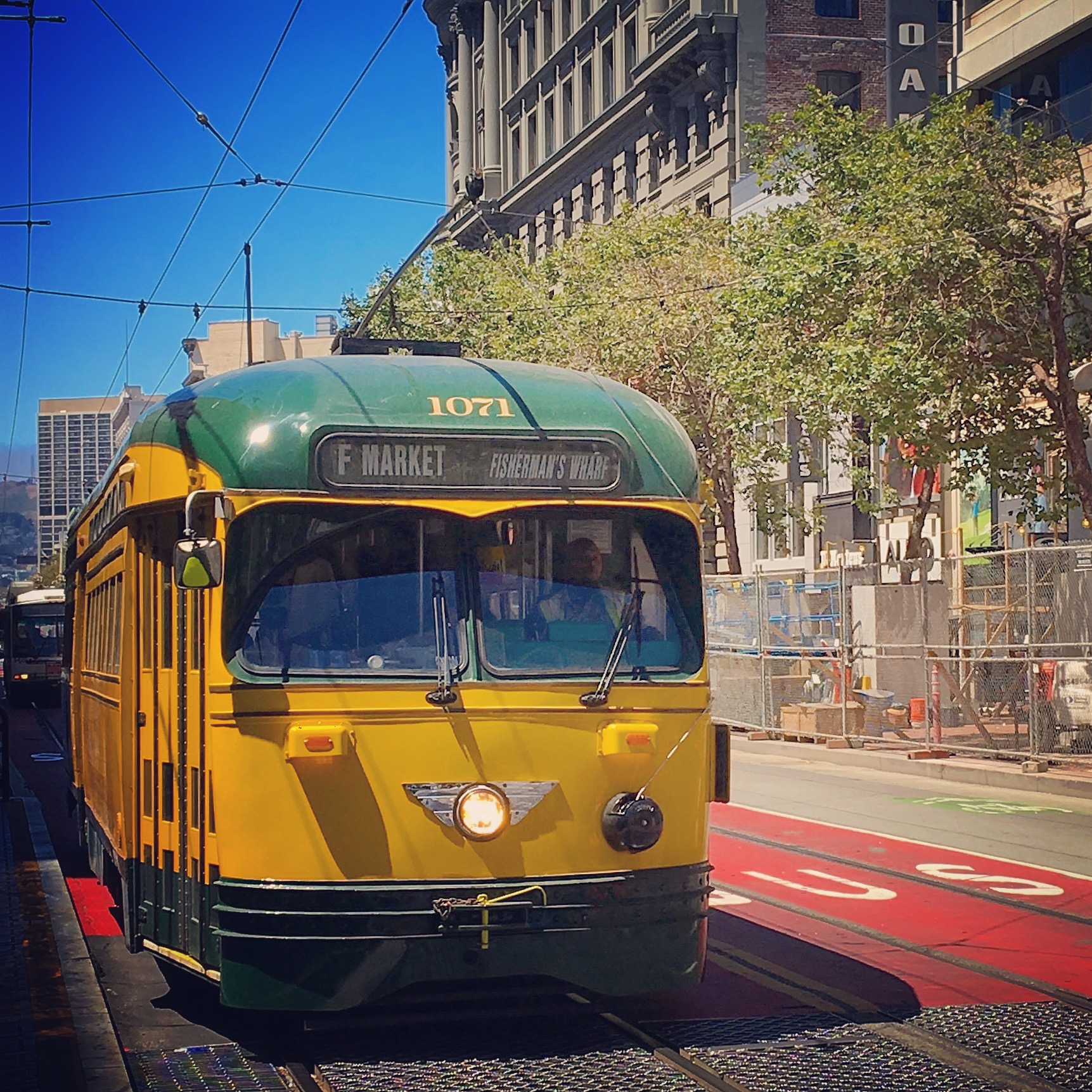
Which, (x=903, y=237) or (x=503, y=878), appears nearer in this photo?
(x=503, y=878)

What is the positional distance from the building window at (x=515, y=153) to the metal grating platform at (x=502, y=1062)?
63.6 metres

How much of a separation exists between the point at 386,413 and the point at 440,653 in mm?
1092

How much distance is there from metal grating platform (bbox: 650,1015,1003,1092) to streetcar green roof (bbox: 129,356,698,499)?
241cm

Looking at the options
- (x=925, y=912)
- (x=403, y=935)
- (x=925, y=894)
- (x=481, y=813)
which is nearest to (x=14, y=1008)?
(x=403, y=935)

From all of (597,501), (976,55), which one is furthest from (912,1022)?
(976,55)

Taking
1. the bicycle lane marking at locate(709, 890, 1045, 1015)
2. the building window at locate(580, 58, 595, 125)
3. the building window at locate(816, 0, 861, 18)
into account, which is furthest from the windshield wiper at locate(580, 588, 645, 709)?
the building window at locate(580, 58, 595, 125)

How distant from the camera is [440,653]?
7.31 meters

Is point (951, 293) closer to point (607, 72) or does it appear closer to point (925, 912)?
point (925, 912)

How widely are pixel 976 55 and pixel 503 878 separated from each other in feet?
93.0

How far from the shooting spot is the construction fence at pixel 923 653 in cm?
2003

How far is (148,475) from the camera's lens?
8594 mm

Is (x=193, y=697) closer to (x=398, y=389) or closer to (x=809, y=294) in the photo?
(x=398, y=389)

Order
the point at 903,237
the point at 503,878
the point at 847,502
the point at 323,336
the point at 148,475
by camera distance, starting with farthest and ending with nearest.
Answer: the point at 323,336 < the point at 847,502 < the point at 903,237 < the point at 148,475 < the point at 503,878

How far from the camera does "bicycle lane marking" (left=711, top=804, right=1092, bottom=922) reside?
12117mm
